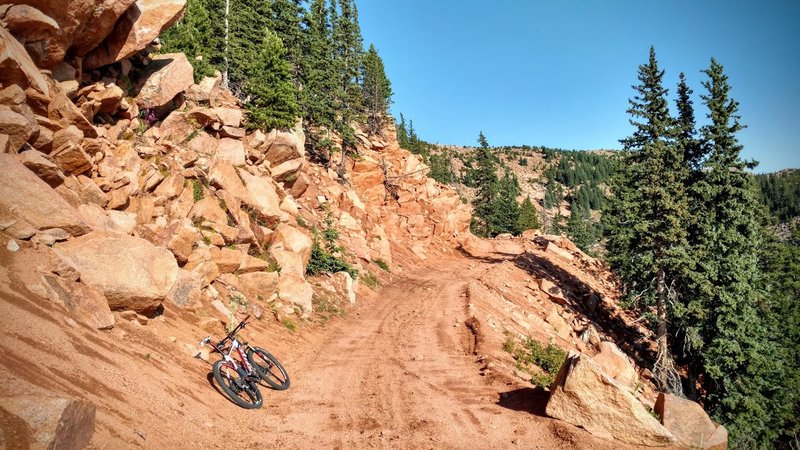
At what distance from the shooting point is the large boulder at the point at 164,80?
1747 cm

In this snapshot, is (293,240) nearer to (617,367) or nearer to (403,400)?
(403,400)

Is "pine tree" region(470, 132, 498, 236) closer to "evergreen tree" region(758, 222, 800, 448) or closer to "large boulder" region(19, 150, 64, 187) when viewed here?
"evergreen tree" region(758, 222, 800, 448)

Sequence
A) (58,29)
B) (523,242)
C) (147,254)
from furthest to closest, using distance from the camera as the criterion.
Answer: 1. (523,242)
2. (58,29)
3. (147,254)

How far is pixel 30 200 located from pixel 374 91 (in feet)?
178

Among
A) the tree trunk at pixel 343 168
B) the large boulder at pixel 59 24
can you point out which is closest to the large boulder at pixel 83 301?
the large boulder at pixel 59 24

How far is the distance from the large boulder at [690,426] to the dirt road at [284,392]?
1962 mm

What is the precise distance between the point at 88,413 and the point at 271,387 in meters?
6.21

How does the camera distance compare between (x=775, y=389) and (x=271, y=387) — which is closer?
(x=271, y=387)

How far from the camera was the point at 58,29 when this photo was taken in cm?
1180

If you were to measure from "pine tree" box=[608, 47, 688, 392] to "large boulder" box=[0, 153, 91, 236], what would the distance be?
26319mm

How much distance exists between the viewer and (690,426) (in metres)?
8.74

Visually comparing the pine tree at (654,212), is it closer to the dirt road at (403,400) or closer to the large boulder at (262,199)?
the dirt road at (403,400)

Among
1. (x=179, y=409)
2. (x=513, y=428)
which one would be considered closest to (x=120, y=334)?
(x=179, y=409)

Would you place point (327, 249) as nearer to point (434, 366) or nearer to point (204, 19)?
point (434, 366)
